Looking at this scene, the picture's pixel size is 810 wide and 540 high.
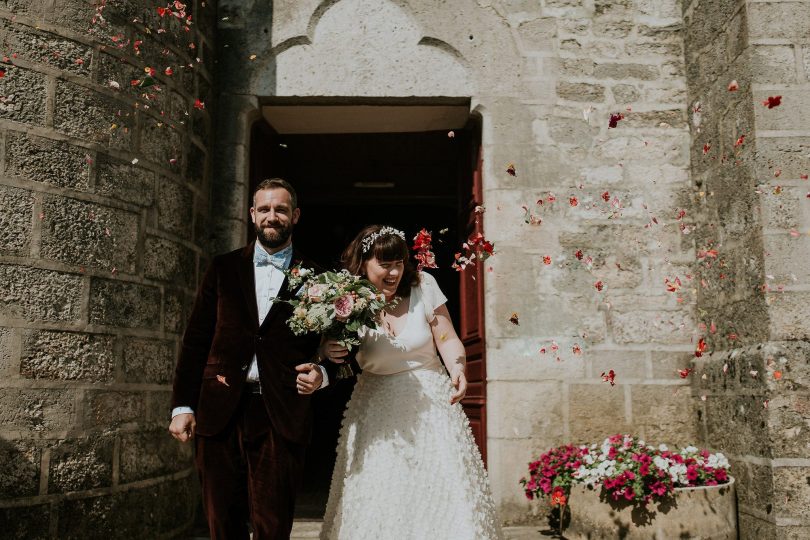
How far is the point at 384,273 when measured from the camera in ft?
10.4

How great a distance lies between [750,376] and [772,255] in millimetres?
712

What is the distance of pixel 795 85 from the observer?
410cm

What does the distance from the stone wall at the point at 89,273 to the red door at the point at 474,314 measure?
2.03 m

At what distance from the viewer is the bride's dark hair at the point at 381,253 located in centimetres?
314

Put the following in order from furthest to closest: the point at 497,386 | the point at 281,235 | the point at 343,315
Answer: the point at 497,386 → the point at 281,235 → the point at 343,315

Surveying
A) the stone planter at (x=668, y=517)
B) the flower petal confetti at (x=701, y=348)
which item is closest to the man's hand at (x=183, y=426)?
the stone planter at (x=668, y=517)

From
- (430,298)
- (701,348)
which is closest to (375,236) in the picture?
(430,298)

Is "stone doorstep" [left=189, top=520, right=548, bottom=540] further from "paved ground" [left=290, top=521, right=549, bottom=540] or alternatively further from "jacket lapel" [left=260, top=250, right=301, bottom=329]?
"jacket lapel" [left=260, top=250, right=301, bottom=329]

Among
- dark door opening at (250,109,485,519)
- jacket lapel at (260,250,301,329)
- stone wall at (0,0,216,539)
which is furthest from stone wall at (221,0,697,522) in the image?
jacket lapel at (260,250,301,329)

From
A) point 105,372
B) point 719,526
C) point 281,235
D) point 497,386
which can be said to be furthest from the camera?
point 497,386

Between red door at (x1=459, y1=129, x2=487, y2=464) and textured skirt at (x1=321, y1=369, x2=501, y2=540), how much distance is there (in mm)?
1714

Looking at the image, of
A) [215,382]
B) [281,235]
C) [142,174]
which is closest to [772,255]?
[281,235]

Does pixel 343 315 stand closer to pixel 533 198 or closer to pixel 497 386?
pixel 497 386

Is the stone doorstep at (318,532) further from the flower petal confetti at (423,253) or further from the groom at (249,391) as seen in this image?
the flower petal confetti at (423,253)
